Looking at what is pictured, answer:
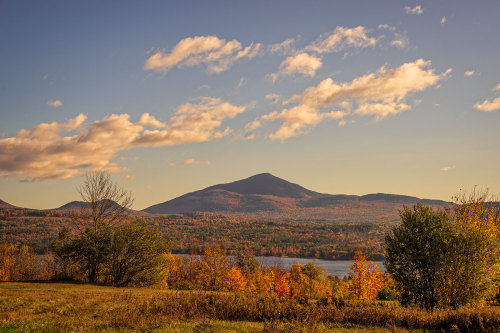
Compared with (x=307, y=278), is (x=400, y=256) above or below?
above

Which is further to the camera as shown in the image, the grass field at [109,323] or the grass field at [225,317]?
the grass field at [225,317]

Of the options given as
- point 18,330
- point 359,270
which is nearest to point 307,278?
point 359,270

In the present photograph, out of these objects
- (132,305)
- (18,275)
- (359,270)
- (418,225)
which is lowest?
(18,275)

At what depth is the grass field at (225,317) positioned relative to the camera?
48.4 feet

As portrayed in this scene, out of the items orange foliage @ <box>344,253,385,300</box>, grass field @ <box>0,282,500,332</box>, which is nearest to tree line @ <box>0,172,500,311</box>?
orange foliage @ <box>344,253,385,300</box>

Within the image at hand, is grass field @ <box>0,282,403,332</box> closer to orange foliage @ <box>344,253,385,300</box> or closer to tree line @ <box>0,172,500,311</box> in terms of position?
tree line @ <box>0,172,500,311</box>

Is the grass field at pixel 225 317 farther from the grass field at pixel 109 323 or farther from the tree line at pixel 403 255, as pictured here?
the tree line at pixel 403 255

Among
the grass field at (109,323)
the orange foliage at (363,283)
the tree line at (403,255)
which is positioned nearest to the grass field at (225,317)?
the grass field at (109,323)

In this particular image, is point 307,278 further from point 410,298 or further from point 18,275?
point 18,275

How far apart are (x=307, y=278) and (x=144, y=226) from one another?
54495mm

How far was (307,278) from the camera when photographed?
8738 cm

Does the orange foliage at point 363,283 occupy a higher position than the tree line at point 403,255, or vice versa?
the tree line at point 403,255

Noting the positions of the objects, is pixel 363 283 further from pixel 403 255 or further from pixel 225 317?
pixel 225 317

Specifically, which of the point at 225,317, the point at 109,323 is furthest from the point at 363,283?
the point at 109,323
